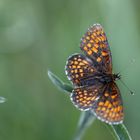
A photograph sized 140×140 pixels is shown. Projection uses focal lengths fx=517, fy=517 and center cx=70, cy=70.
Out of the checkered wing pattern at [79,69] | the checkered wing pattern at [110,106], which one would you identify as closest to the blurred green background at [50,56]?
the checkered wing pattern at [79,69]

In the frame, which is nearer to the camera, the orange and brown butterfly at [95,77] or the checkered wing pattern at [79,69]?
the orange and brown butterfly at [95,77]

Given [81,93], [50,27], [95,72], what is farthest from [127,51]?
[81,93]

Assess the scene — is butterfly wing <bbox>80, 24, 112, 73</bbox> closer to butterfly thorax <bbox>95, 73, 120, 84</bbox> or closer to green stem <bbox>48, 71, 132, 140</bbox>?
butterfly thorax <bbox>95, 73, 120, 84</bbox>

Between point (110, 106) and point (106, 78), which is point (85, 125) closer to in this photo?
point (110, 106)

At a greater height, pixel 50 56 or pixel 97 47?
pixel 50 56

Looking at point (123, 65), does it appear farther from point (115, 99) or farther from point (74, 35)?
point (115, 99)

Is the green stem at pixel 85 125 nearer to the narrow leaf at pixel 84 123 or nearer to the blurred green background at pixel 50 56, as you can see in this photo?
the narrow leaf at pixel 84 123

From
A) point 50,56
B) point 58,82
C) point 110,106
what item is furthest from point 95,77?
point 50,56
